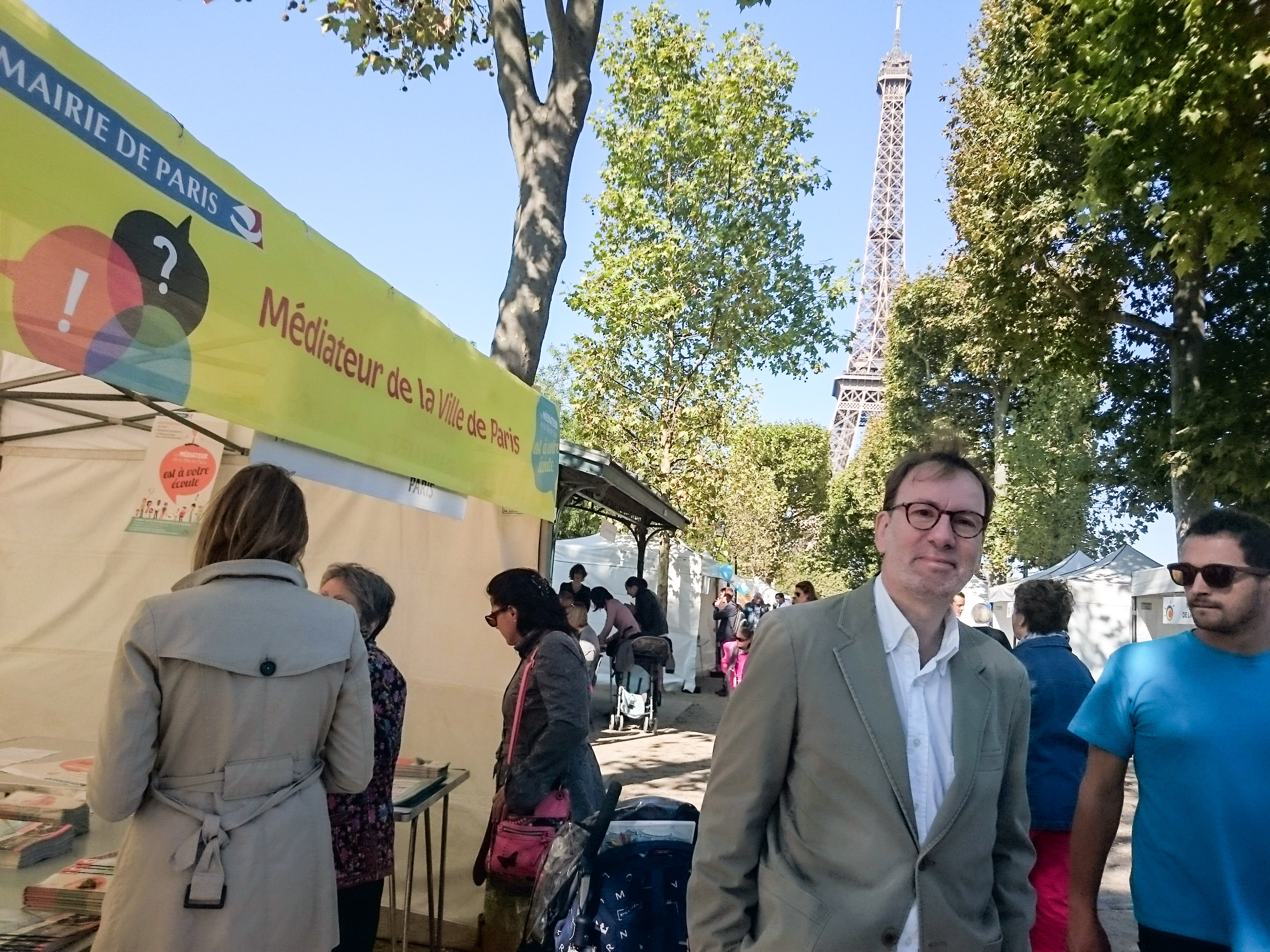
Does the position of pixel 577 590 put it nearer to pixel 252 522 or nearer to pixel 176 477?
pixel 176 477

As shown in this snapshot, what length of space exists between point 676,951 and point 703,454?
1717 centimetres

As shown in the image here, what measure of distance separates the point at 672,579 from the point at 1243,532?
1675 centimetres

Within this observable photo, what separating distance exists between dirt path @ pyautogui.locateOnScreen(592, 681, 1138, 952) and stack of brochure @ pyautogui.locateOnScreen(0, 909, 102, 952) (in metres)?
2.59

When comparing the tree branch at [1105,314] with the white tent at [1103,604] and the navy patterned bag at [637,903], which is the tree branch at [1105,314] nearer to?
the white tent at [1103,604]

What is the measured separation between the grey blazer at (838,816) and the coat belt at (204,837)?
1.02m

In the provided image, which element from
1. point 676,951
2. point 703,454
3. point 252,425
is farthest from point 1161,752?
point 703,454

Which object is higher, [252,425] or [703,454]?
[703,454]

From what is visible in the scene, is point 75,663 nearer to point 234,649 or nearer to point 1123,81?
point 234,649

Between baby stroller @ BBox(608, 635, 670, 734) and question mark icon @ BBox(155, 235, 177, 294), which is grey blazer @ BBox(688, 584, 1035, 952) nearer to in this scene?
question mark icon @ BBox(155, 235, 177, 294)

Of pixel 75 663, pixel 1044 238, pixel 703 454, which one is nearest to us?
pixel 75 663

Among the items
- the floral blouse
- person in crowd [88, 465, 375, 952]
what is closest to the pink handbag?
the floral blouse

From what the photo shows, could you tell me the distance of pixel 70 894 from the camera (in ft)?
8.42

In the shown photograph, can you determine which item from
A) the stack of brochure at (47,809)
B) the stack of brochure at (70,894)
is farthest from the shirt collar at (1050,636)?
the stack of brochure at (47,809)

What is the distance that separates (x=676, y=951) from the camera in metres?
2.75
